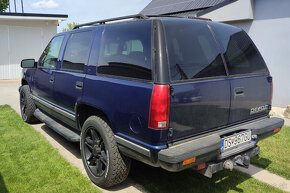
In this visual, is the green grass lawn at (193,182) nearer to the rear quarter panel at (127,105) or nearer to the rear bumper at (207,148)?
the rear bumper at (207,148)

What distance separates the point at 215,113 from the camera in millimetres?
2850

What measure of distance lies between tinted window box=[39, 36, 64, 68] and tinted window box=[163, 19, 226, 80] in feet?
8.38

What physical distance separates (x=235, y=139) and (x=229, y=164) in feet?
1.01

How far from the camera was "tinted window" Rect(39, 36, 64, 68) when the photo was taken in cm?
462

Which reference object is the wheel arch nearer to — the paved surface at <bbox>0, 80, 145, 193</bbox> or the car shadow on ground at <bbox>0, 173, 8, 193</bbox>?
the paved surface at <bbox>0, 80, 145, 193</bbox>

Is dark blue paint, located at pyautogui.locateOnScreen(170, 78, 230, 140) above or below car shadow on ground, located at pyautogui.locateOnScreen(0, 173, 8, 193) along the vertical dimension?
above

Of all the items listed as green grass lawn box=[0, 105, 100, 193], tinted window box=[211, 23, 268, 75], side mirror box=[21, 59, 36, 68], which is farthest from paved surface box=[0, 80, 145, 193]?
tinted window box=[211, 23, 268, 75]

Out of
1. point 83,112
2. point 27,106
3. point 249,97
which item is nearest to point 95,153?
point 83,112

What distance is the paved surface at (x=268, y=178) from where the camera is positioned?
11.5ft

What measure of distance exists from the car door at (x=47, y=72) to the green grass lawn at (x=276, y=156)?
363 centimetres

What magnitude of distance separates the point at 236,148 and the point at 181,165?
2.93 ft

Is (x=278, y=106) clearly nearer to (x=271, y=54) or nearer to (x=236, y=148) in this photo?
(x=271, y=54)

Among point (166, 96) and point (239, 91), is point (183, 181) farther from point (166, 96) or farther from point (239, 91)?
point (166, 96)

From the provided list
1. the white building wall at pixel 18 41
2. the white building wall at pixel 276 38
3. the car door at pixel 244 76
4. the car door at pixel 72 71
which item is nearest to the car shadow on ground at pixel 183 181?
the car door at pixel 244 76
